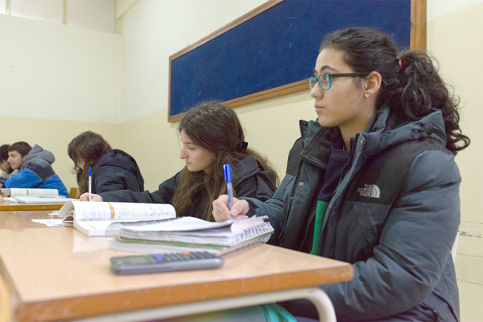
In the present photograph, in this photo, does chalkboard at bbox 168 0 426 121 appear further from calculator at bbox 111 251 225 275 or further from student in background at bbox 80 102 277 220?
calculator at bbox 111 251 225 275

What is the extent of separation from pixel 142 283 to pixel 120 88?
5.44 meters

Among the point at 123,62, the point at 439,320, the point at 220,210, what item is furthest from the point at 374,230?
the point at 123,62

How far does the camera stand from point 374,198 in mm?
945

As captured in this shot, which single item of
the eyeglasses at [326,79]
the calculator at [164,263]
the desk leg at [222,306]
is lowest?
the desk leg at [222,306]

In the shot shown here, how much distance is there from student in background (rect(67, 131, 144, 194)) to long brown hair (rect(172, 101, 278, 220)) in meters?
0.76

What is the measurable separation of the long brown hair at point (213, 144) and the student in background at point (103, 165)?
763 mm

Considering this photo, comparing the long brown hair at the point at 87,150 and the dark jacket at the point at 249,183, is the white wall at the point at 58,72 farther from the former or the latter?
the dark jacket at the point at 249,183

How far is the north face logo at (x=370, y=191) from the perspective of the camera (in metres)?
0.94

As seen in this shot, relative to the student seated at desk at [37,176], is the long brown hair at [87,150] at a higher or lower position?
higher

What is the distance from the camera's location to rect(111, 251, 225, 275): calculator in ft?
1.96

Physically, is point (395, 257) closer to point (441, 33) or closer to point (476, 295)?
point (476, 295)

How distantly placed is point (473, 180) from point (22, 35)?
5.18 m

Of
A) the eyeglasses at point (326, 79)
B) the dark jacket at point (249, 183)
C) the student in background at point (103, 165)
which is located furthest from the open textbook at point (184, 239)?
the student in background at point (103, 165)

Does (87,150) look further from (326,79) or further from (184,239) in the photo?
(184,239)
